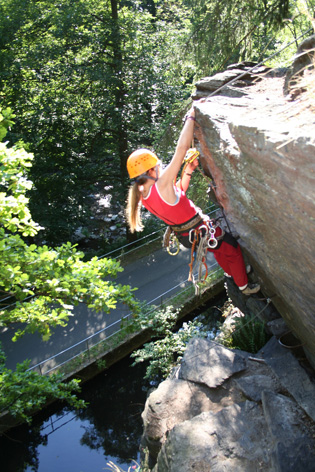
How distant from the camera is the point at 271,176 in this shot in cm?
305

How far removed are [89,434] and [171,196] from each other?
6.22m

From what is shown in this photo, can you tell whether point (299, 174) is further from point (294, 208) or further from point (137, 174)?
point (137, 174)

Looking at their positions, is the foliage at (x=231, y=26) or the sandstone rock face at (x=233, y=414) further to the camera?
the foliage at (x=231, y=26)

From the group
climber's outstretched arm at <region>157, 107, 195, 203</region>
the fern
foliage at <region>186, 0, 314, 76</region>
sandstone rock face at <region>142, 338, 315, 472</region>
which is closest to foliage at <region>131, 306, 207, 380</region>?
the fern

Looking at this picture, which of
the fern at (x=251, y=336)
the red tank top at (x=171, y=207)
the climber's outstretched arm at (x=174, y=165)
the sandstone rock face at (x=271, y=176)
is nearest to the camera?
the sandstone rock face at (x=271, y=176)

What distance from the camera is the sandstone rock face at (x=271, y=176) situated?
2.79 meters

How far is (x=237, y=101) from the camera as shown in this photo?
4.36 metres

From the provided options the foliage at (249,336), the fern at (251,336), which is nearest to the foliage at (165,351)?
the foliage at (249,336)

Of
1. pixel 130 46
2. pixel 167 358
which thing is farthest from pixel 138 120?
pixel 167 358

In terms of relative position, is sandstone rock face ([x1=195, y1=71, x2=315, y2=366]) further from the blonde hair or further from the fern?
the fern

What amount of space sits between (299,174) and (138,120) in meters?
8.88

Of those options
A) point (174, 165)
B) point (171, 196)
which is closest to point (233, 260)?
point (171, 196)

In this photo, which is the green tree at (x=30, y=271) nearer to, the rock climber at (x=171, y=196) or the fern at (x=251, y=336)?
the rock climber at (x=171, y=196)

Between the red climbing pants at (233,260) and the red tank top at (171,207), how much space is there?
2.54 feet
